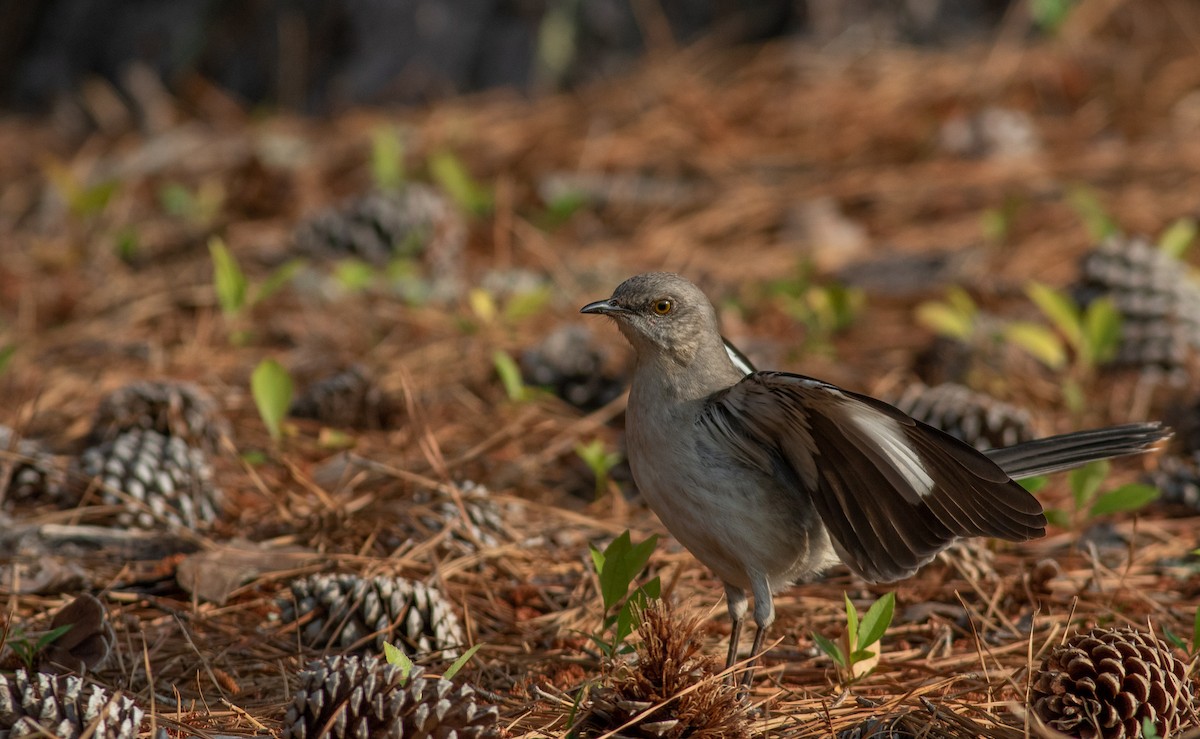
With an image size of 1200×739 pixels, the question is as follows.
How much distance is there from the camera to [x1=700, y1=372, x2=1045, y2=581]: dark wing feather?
10.9ft

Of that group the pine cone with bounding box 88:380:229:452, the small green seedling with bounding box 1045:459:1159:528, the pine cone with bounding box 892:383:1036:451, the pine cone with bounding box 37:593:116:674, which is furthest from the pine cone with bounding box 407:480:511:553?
the small green seedling with bounding box 1045:459:1159:528

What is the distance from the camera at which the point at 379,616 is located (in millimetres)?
3742

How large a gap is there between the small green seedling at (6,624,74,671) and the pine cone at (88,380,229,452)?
5.02ft

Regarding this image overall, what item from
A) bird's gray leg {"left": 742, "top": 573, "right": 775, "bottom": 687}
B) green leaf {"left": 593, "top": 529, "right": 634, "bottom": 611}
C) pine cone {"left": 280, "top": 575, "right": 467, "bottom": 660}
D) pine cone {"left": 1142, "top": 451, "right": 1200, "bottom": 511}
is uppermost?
green leaf {"left": 593, "top": 529, "right": 634, "bottom": 611}

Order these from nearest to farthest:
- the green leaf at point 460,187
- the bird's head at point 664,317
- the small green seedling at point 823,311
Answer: the bird's head at point 664,317 < the small green seedling at point 823,311 < the green leaf at point 460,187

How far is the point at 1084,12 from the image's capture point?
33.1 ft

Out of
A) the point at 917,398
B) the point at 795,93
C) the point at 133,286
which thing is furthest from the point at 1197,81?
the point at 133,286

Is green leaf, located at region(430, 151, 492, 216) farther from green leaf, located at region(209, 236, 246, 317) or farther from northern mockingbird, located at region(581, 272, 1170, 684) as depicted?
northern mockingbird, located at region(581, 272, 1170, 684)

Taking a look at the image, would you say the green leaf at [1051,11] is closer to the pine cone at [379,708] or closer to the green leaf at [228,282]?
the green leaf at [228,282]

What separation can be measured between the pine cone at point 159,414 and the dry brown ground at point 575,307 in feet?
0.63

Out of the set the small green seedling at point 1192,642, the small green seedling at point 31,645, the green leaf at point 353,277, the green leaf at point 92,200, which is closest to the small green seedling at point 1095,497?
the small green seedling at point 1192,642

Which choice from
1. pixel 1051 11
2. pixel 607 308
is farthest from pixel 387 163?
pixel 1051 11

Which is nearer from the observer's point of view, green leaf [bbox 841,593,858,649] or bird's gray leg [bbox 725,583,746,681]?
green leaf [bbox 841,593,858,649]

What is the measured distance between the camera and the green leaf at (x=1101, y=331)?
5.75m
